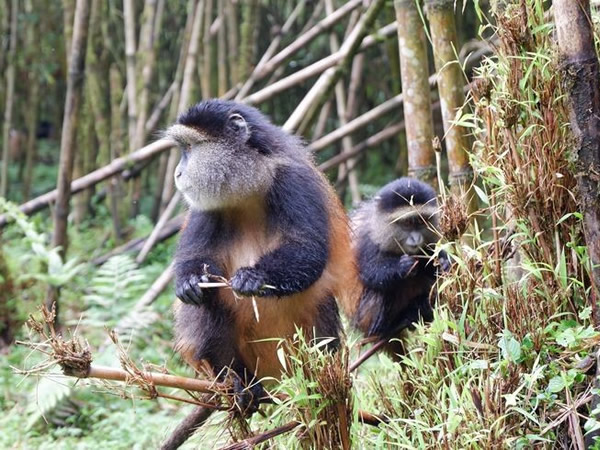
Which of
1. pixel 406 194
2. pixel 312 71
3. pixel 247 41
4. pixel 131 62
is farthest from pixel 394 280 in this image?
pixel 131 62

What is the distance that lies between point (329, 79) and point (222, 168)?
277cm

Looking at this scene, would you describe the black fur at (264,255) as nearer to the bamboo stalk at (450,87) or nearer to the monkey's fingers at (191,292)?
the monkey's fingers at (191,292)

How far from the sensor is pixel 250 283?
386cm

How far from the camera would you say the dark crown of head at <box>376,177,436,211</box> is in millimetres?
4828

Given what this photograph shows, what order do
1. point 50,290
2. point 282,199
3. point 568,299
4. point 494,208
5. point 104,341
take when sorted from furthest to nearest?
point 104,341, point 50,290, point 282,199, point 494,208, point 568,299

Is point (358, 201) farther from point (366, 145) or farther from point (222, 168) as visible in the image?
point (366, 145)

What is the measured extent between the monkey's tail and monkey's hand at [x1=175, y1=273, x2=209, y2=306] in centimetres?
56

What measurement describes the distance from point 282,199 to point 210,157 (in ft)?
1.40

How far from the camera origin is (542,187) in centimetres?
341

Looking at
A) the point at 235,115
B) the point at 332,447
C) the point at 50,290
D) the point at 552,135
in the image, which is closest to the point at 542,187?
the point at 552,135

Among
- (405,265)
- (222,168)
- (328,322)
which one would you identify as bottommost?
(328,322)

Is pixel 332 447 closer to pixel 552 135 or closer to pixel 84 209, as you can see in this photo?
pixel 552 135

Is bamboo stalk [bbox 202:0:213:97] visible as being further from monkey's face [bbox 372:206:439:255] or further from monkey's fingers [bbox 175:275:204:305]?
monkey's fingers [bbox 175:275:204:305]

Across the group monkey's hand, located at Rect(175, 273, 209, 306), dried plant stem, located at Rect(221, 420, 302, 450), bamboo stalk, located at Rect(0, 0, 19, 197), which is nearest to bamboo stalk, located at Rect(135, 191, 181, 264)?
bamboo stalk, located at Rect(0, 0, 19, 197)
